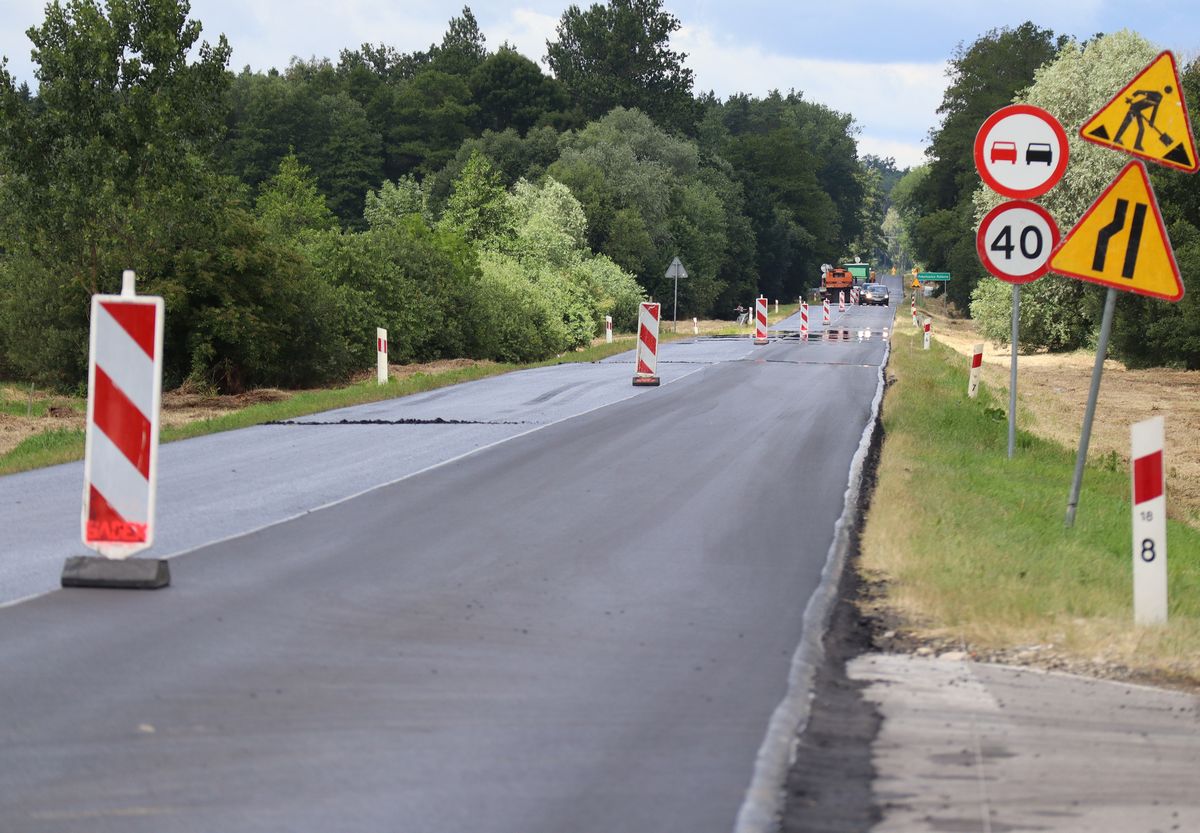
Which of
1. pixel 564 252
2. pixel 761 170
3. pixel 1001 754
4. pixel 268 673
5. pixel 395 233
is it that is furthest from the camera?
pixel 761 170

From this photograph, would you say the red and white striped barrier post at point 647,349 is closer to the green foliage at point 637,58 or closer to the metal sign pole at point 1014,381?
the metal sign pole at point 1014,381

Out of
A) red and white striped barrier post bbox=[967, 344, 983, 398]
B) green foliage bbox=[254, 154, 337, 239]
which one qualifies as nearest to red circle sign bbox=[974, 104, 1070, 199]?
red and white striped barrier post bbox=[967, 344, 983, 398]

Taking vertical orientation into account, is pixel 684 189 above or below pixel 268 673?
above

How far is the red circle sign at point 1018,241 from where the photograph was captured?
12844 mm

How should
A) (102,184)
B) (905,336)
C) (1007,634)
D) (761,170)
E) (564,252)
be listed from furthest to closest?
(761,170), (564,252), (905,336), (102,184), (1007,634)

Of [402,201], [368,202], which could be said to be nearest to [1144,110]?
[402,201]

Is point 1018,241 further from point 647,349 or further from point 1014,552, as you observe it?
point 647,349

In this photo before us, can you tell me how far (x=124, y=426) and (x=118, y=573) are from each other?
847 millimetres

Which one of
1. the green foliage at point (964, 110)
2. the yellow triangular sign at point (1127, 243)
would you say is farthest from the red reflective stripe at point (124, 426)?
the green foliage at point (964, 110)

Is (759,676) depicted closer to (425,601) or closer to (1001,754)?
(1001,754)

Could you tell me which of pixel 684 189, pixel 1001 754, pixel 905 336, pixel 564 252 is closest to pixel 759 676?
pixel 1001 754

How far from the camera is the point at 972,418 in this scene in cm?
2020

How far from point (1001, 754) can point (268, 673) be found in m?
3.07

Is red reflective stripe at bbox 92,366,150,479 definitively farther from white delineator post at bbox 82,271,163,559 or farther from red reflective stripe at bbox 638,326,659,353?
red reflective stripe at bbox 638,326,659,353
